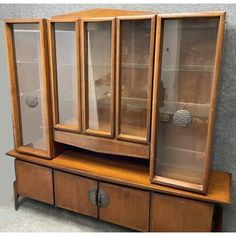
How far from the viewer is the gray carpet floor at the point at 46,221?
5.90ft

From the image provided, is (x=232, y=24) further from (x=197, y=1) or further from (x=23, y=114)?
(x=23, y=114)

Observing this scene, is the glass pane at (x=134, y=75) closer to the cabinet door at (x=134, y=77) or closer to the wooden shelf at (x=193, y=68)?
the cabinet door at (x=134, y=77)

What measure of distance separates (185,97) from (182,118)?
115mm

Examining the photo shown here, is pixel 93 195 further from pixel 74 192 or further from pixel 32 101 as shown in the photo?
pixel 32 101

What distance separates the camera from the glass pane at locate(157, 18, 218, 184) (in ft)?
4.25

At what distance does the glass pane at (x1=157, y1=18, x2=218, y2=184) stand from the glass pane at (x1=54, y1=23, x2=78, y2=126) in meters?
0.59

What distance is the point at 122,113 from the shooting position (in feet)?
5.13

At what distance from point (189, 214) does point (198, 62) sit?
0.85 metres

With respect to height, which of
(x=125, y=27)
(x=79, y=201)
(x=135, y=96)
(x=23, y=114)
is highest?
(x=125, y=27)

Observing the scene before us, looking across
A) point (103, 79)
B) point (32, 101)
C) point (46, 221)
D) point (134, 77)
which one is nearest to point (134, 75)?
point (134, 77)

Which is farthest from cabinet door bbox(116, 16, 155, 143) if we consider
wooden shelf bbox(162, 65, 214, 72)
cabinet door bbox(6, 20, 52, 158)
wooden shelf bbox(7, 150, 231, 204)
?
cabinet door bbox(6, 20, 52, 158)

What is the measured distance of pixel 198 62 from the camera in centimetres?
133

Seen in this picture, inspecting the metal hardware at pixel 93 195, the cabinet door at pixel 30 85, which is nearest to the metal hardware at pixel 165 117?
the metal hardware at pixel 93 195

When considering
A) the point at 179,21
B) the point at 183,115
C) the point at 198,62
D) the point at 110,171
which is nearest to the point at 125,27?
the point at 179,21
